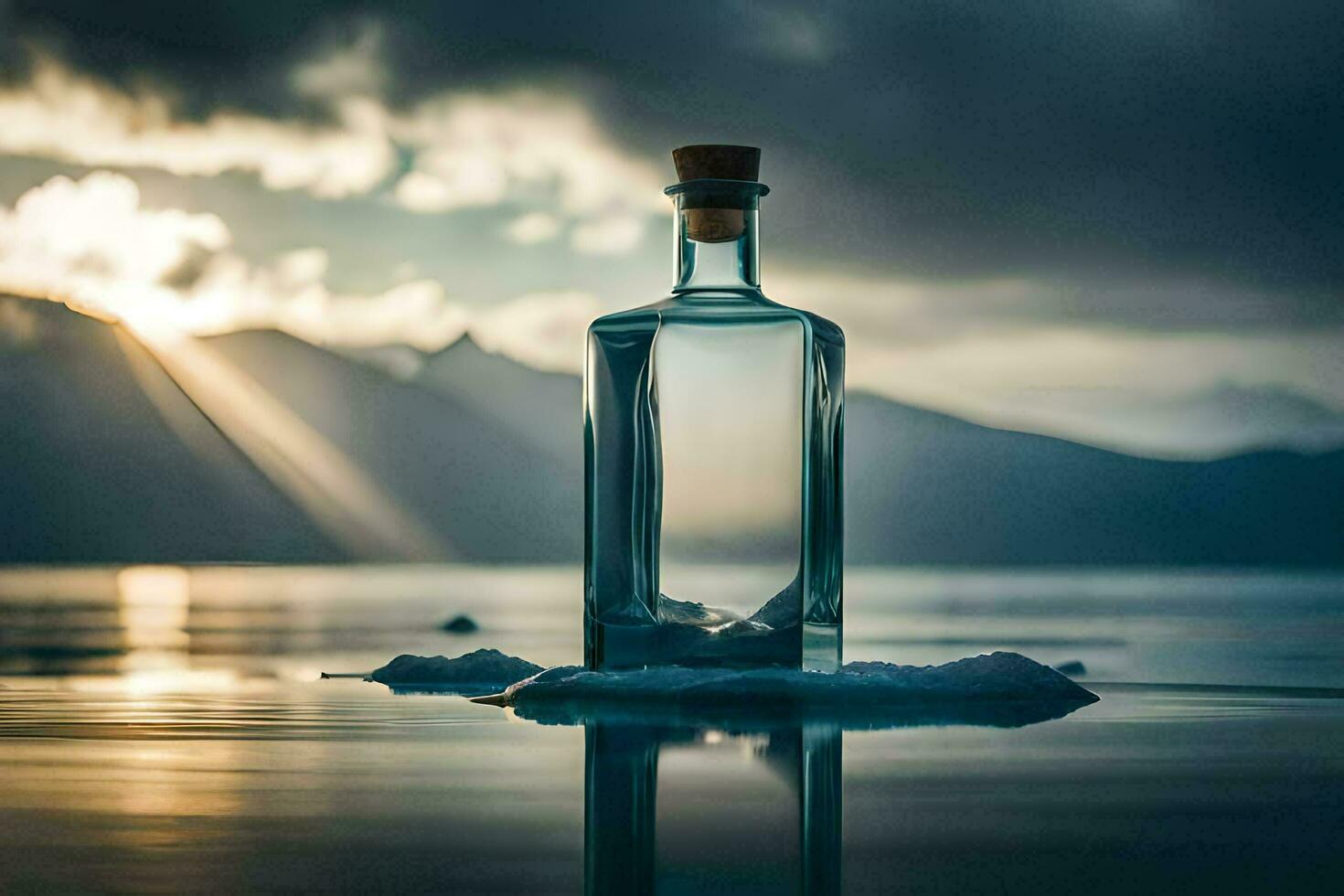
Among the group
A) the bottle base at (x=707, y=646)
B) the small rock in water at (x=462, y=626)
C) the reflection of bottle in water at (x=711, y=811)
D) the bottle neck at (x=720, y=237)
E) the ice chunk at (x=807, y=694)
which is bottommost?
the reflection of bottle in water at (x=711, y=811)

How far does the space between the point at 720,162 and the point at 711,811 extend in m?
1.46

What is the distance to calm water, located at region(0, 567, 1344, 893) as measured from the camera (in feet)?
3.84

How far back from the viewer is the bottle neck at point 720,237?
2.67 metres

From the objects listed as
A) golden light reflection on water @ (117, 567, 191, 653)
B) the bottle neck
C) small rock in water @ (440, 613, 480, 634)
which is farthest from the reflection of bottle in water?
small rock in water @ (440, 613, 480, 634)

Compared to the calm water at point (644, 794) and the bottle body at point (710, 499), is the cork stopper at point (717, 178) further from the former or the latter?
the calm water at point (644, 794)

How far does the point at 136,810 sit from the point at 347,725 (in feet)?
2.37

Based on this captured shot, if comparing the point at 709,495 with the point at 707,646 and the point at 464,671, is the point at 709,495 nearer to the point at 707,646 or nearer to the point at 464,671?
the point at 707,646

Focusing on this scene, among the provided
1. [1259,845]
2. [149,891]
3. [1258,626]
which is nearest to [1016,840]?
[1259,845]

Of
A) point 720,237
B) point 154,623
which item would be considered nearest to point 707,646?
point 720,237

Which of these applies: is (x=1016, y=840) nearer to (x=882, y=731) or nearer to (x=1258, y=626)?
(x=882, y=731)

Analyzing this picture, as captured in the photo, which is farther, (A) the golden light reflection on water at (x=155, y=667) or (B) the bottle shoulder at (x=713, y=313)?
(A) the golden light reflection on water at (x=155, y=667)

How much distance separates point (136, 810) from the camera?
1.42 m

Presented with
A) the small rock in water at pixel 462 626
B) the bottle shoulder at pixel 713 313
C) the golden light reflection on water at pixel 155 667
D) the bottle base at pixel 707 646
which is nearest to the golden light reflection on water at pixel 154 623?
the golden light reflection on water at pixel 155 667

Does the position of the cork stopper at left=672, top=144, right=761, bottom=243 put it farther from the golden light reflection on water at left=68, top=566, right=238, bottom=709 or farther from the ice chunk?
the golden light reflection on water at left=68, top=566, right=238, bottom=709
